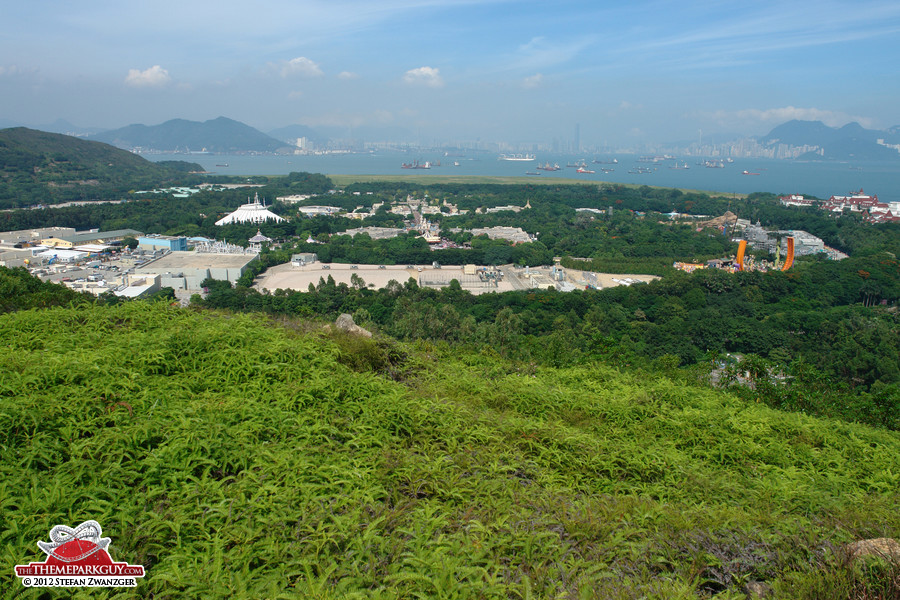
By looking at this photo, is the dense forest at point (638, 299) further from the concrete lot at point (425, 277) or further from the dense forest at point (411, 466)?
A: the dense forest at point (411, 466)

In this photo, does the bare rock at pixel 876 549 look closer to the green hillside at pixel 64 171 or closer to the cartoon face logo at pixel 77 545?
the cartoon face logo at pixel 77 545

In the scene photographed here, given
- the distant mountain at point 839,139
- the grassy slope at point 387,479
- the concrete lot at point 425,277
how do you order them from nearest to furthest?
the grassy slope at point 387,479 < the concrete lot at point 425,277 < the distant mountain at point 839,139

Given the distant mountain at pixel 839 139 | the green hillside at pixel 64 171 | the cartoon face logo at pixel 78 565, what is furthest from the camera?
the distant mountain at pixel 839 139

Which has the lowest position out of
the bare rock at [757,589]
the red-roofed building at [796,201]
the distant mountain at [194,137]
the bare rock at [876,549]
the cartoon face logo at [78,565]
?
the bare rock at [757,589]

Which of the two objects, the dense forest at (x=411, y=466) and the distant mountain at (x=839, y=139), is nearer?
the dense forest at (x=411, y=466)

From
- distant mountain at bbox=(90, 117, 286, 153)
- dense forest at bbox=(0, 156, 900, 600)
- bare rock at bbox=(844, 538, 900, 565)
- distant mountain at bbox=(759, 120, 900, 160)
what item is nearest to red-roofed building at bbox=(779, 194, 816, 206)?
dense forest at bbox=(0, 156, 900, 600)

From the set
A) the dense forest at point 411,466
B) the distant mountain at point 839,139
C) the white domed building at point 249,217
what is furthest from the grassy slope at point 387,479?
the distant mountain at point 839,139

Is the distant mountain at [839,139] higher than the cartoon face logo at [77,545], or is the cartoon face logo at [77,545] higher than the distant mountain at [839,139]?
the distant mountain at [839,139]

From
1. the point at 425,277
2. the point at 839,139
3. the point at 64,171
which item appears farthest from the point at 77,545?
the point at 839,139
